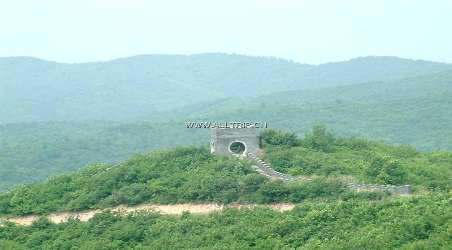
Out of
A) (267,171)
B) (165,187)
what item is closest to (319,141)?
(267,171)

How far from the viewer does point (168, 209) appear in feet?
111

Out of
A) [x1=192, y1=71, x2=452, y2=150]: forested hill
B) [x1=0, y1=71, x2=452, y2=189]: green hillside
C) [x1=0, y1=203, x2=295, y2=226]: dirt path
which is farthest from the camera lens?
[x1=192, y1=71, x2=452, y2=150]: forested hill

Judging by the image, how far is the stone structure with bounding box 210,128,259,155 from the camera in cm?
3691

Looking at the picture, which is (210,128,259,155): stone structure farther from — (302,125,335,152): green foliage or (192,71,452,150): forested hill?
(192,71,452,150): forested hill

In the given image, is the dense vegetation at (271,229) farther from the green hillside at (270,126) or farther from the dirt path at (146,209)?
the green hillside at (270,126)

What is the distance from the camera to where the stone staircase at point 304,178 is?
1265 inches

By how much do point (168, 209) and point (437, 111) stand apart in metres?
70.0

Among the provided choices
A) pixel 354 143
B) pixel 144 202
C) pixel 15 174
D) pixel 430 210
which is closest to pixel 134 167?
pixel 144 202

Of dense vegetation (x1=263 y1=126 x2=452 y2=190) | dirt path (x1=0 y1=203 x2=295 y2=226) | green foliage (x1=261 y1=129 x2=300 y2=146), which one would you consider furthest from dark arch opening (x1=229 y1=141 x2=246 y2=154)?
dirt path (x1=0 y1=203 x2=295 y2=226)

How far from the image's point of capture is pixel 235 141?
1457 inches

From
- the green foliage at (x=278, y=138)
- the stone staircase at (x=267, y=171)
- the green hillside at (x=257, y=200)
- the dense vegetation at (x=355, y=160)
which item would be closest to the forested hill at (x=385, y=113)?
the dense vegetation at (x=355, y=160)

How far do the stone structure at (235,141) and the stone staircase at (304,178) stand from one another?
48 cm

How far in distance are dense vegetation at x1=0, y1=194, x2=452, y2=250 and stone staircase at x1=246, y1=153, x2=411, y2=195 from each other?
225 centimetres

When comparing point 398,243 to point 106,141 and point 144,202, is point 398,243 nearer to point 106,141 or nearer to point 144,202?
point 144,202
